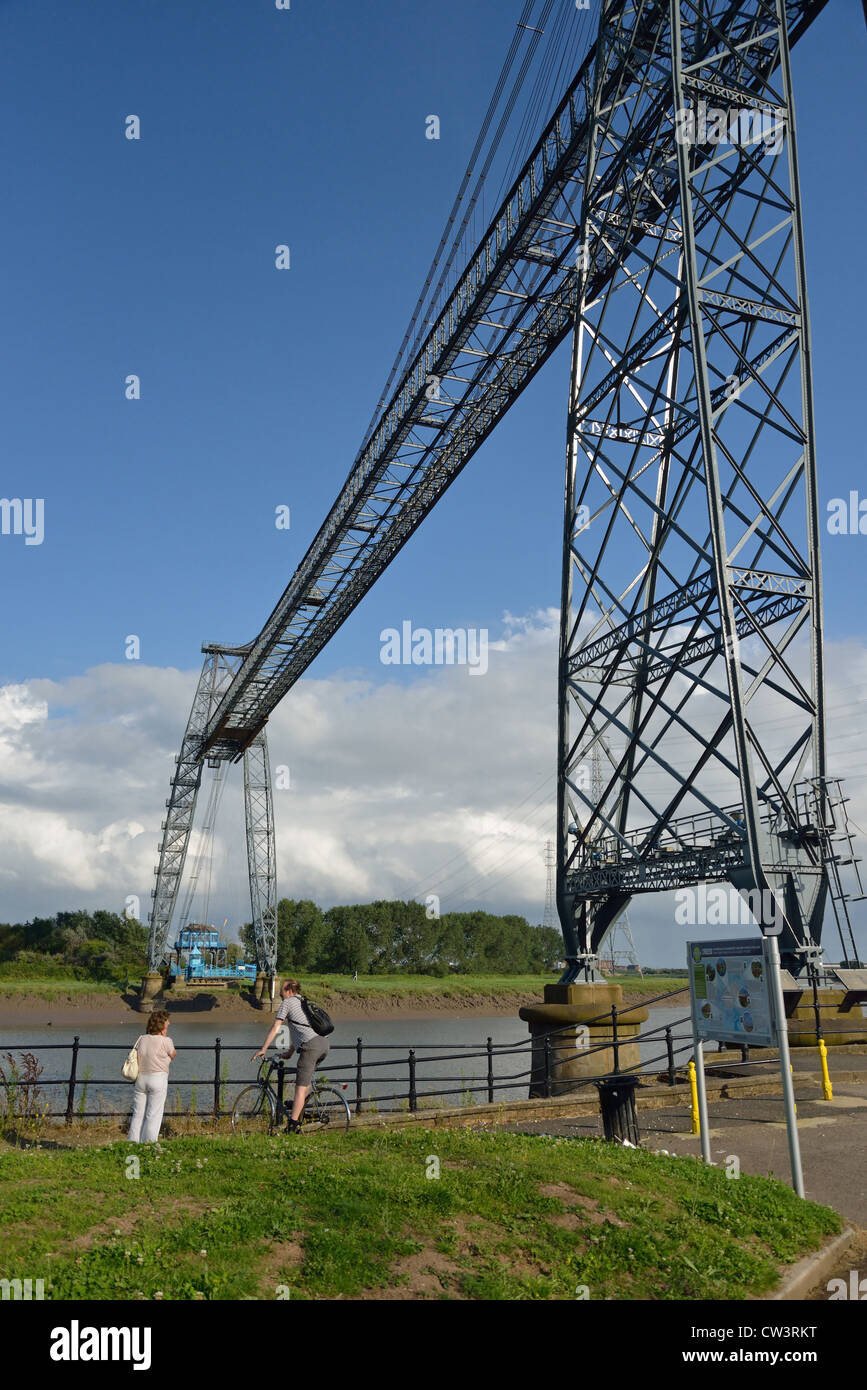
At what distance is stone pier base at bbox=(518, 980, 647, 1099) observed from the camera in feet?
45.1

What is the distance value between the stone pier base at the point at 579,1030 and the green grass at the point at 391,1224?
6.72 metres

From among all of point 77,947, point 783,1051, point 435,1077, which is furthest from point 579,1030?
point 77,947

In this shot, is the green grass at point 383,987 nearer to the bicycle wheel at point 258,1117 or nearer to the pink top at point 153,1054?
the bicycle wheel at point 258,1117

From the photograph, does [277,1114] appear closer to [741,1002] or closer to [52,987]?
[741,1002]

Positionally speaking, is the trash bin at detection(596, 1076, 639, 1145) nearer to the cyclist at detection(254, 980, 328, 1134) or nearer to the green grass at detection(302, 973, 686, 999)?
the cyclist at detection(254, 980, 328, 1134)

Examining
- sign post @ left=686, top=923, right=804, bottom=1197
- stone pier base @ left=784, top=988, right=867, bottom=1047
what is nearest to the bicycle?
sign post @ left=686, top=923, right=804, bottom=1197

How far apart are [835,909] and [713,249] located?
42.4 feet

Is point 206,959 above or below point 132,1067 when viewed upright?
below

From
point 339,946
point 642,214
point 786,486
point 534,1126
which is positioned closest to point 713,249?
point 642,214

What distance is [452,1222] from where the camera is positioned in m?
5.54

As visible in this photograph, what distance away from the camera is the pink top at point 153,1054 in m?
8.45

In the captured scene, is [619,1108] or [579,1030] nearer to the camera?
[619,1108]

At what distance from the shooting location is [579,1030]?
14.3 m

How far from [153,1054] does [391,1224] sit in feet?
12.9
